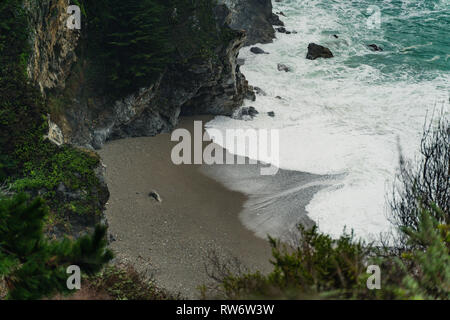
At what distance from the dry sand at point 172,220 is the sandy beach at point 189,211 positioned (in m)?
0.04

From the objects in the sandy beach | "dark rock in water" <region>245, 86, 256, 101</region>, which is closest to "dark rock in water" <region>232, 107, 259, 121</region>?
"dark rock in water" <region>245, 86, 256, 101</region>

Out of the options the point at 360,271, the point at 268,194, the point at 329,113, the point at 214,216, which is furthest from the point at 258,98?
the point at 360,271

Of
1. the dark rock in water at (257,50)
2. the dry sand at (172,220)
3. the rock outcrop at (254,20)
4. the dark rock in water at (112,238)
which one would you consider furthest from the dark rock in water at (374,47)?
the dark rock in water at (112,238)

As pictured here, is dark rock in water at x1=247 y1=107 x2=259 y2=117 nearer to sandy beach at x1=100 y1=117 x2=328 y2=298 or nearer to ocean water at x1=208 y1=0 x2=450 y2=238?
ocean water at x1=208 y1=0 x2=450 y2=238

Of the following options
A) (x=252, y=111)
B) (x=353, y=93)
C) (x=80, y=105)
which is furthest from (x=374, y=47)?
(x=80, y=105)

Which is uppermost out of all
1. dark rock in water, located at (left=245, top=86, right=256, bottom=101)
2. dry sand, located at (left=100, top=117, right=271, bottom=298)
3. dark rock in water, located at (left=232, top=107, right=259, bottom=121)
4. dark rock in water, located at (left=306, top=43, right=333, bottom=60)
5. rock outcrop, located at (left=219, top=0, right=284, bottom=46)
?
rock outcrop, located at (left=219, top=0, right=284, bottom=46)

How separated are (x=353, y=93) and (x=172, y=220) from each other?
2522 centimetres

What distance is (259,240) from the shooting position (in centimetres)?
1814

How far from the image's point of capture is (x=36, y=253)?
7266 mm

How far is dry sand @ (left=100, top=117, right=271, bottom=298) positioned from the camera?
1595 centimetres

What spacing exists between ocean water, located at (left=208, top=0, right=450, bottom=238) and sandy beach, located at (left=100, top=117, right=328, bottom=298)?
2.15m

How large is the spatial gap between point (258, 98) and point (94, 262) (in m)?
29.9

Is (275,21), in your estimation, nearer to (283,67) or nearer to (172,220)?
(283,67)
